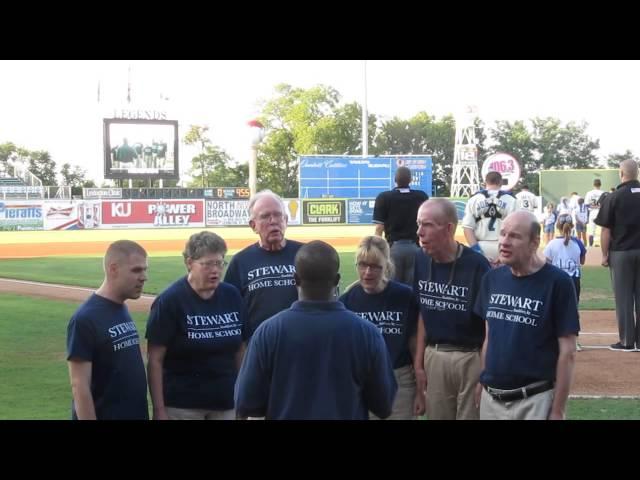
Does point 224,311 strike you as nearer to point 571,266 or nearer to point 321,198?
point 571,266

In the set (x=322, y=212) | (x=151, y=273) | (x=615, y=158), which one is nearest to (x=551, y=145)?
(x=615, y=158)

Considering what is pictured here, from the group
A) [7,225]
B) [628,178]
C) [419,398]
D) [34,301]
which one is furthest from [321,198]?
[419,398]

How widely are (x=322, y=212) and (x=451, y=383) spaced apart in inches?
1657

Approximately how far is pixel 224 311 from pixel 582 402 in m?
4.16

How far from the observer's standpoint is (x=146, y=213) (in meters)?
45.0

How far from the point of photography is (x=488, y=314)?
14.0ft

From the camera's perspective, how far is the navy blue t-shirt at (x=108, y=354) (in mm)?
3717

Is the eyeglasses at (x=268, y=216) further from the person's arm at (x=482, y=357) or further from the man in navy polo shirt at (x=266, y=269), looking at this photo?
the person's arm at (x=482, y=357)

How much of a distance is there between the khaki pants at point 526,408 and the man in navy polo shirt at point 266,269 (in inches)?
59.3

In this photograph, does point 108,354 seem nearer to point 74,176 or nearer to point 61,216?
point 61,216

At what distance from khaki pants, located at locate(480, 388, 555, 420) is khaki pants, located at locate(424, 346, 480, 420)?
409mm

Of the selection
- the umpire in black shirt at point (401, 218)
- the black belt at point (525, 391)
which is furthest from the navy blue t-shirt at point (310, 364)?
the umpire in black shirt at point (401, 218)

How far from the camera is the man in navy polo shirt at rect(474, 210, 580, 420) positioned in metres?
Answer: 4.01

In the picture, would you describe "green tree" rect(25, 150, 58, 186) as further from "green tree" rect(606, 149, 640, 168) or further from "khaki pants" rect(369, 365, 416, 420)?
"khaki pants" rect(369, 365, 416, 420)
